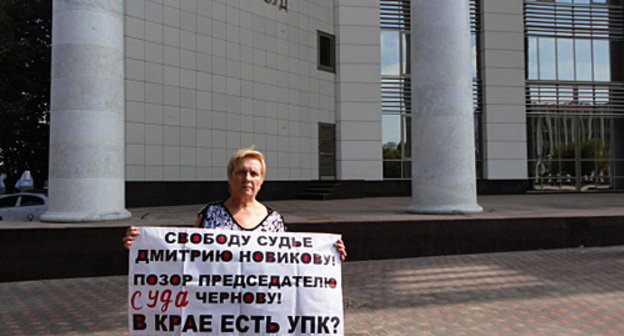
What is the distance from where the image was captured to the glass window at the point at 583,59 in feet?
81.7

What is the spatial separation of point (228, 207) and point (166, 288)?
0.72m

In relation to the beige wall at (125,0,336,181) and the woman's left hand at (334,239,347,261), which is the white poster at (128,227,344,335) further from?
the beige wall at (125,0,336,181)

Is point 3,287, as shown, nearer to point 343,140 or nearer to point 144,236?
point 144,236

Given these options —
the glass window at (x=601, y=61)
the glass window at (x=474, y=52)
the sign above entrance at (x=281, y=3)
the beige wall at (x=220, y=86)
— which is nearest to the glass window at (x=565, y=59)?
the glass window at (x=601, y=61)

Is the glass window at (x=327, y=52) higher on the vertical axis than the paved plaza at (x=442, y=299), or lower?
higher

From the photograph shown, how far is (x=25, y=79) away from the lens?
21156mm

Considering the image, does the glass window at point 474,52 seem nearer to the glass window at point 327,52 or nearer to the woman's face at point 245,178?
the glass window at point 327,52

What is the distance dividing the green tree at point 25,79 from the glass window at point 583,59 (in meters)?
25.7

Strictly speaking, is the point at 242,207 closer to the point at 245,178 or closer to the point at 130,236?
the point at 245,178

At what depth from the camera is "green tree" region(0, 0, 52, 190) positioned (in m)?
20.3

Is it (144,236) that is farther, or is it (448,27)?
(448,27)

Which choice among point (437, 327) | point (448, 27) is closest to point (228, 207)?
point (437, 327)

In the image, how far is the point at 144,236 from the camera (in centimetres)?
353

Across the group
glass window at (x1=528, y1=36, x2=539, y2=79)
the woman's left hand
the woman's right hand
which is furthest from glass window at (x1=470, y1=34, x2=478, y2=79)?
the woman's right hand
